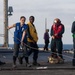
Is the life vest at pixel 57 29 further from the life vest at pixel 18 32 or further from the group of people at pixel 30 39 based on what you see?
the life vest at pixel 18 32

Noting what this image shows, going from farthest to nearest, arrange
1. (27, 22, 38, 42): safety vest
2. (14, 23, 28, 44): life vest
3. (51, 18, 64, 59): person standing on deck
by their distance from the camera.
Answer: (51, 18, 64, 59): person standing on deck < (27, 22, 38, 42): safety vest < (14, 23, 28, 44): life vest

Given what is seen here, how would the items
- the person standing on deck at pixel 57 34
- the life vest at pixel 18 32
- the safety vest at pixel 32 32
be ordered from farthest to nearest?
the person standing on deck at pixel 57 34
the safety vest at pixel 32 32
the life vest at pixel 18 32

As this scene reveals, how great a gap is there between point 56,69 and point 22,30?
1.76 meters

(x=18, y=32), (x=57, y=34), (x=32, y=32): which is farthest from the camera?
(x=57, y=34)

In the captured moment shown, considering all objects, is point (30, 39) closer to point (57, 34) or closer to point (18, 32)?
point (18, 32)

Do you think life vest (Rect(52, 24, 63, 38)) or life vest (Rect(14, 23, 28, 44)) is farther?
life vest (Rect(52, 24, 63, 38))

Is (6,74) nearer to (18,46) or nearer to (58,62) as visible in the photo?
(18,46)

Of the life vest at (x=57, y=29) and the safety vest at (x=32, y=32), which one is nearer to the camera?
the safety vest at (x=32, y=32)

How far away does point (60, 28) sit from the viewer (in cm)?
1474

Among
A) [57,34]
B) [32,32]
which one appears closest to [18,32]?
[32,32]

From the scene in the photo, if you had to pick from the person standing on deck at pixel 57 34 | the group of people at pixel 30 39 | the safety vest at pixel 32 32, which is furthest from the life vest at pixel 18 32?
the person standing on deck at pixel 57 34

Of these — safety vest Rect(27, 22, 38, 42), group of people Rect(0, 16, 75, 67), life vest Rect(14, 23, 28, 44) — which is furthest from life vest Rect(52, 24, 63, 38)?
life vest Rect(14, 23, 28, 44)

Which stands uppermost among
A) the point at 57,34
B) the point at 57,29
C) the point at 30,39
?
the point at 57,29

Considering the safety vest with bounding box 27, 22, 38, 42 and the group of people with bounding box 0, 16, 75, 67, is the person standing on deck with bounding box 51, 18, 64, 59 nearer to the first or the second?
the group of people with bounding box 0, 16, 75, 67
